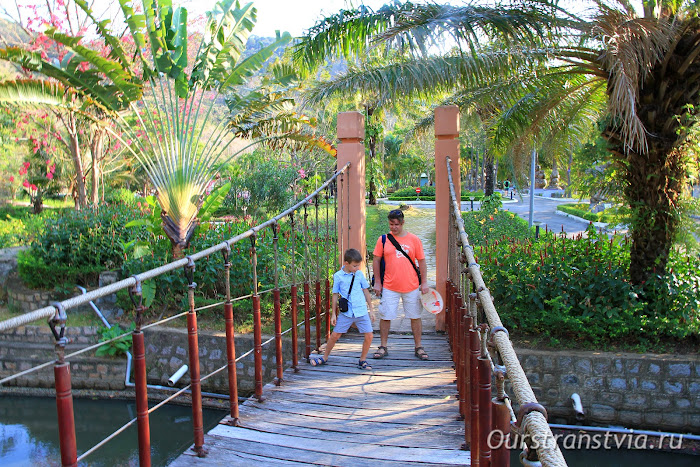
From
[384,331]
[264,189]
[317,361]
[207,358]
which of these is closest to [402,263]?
[384,331]

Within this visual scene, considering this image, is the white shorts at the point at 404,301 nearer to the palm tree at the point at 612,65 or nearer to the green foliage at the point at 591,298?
the green foliage at the point at 591,298

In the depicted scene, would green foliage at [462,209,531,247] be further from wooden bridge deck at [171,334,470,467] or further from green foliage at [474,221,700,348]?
wooden bridge deck at [171,334,470,467]

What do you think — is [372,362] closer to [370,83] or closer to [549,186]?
[370,83]

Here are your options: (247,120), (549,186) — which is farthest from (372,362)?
(549,186)

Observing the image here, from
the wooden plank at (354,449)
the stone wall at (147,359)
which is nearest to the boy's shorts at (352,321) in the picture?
the wooden plank at (354,449)

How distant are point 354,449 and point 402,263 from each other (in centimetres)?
219

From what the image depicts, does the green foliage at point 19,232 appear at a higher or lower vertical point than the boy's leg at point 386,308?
higher

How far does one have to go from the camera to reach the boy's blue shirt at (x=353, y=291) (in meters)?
5.16

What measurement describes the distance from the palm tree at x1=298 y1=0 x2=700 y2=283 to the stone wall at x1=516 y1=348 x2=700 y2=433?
1.19 meters

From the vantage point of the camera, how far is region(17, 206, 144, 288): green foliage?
9.35 m

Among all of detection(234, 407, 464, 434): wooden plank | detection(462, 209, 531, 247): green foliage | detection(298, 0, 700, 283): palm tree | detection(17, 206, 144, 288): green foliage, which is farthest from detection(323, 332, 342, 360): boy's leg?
detection(462, 209, 531, 247): green foliage

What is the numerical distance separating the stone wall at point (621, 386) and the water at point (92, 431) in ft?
14.5

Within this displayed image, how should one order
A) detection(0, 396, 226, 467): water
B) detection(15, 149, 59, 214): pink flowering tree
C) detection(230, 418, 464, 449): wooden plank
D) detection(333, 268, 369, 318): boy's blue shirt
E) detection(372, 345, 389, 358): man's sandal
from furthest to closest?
detection(15, 149, 59, 214): pink flowering tree, detection(0, 396, 226, 467): water, detection(372, 345, 389, 358): man's sandal, detection(333, 268, 369, 318): boy's blue shirt, detection(230, 418, 464, 449): wooden plank

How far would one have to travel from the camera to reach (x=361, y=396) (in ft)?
14.3
